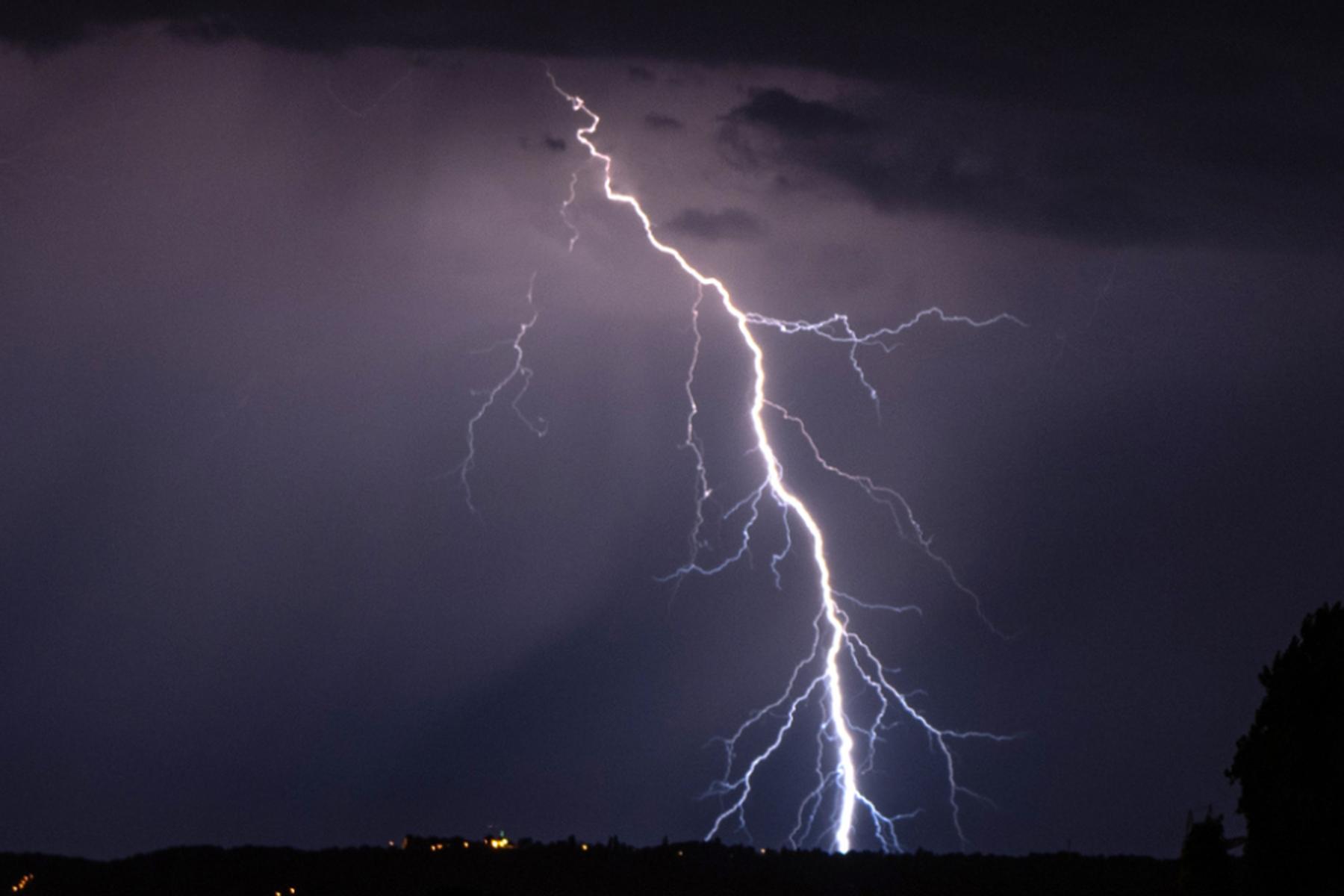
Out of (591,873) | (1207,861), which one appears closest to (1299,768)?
(1207,861)

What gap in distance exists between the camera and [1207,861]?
19891mm

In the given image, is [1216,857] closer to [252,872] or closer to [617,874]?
[617,874]

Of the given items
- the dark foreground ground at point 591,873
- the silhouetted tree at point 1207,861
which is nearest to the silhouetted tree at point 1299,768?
the silhouetted tree at point 1207,861

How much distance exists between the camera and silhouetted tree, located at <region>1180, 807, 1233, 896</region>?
65.1 ft

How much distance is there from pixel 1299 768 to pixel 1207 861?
5.42 ft

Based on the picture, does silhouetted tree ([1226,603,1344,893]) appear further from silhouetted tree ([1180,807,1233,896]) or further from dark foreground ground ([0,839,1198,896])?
dark foreground ground ([0,839,1198,896])

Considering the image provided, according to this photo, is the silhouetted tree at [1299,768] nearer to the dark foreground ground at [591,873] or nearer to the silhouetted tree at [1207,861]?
the silhouetted tree at [1207,861]

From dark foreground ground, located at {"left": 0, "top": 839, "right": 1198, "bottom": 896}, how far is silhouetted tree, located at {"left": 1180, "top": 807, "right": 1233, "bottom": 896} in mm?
12943

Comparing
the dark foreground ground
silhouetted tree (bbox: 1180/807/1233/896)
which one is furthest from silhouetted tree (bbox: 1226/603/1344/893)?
the dark foreground ground

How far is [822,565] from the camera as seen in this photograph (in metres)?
30.7

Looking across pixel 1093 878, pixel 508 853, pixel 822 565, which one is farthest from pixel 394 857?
pixel 1093 878

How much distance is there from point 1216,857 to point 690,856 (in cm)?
1740

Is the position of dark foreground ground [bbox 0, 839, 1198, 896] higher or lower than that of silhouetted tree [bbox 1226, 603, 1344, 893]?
higher

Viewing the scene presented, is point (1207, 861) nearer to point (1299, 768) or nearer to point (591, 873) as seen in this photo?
point (1299, 768)
